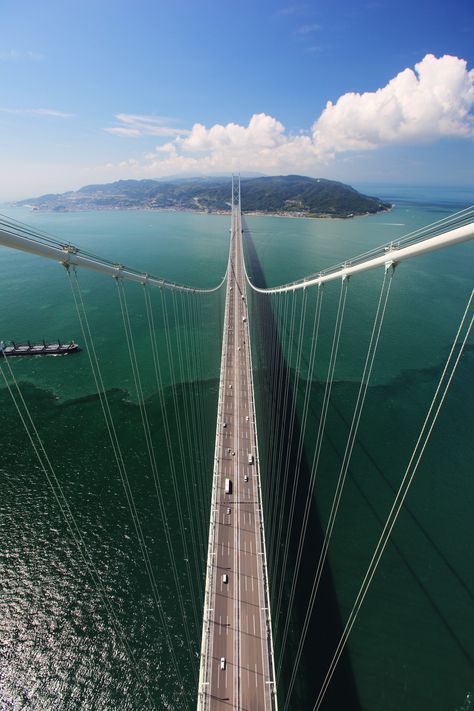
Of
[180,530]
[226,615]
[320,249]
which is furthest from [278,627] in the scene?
[320,249]

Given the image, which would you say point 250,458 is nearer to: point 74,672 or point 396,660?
point 396,660

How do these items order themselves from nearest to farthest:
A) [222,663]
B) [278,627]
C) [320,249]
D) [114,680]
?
1. [222,663]
2. [114,680]
3. [278,627]
4. [320,249]

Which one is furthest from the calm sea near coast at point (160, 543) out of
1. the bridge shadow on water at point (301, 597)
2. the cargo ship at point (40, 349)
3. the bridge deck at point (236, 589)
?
the bridge deck at point (236, 589)

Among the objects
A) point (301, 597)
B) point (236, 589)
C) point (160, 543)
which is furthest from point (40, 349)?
point (301, 597)

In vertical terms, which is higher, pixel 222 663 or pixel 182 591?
pixel 222 663

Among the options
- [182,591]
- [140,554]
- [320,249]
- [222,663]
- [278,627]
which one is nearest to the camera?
[222,663]

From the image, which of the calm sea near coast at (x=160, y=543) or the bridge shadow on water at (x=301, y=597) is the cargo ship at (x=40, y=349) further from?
the bridge shadow on water at (x=301, y=597)

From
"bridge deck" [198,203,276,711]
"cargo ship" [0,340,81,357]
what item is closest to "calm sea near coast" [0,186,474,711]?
"cargo ship" [0,340,81,357]

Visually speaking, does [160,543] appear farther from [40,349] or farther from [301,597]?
[40,349]
